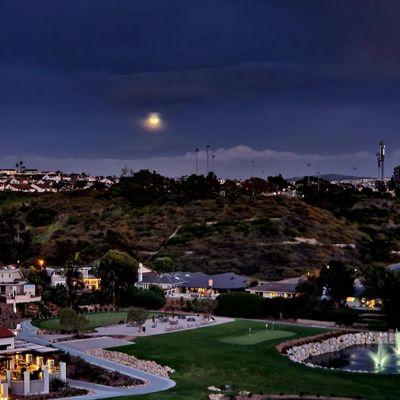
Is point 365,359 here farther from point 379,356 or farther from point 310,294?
point 310,294

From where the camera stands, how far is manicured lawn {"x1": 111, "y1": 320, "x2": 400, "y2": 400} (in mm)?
52688

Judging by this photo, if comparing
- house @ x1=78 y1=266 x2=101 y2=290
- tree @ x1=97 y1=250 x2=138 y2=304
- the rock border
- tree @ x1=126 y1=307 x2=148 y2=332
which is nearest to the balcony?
tree @ x1=97 y1=250 x2=138 y2=304

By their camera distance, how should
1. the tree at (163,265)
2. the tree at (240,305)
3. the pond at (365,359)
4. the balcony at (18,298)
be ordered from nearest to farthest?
the pond at (365,359)
the tree at (240,305)
the balcony at (18,298)
the tree at (163,265)

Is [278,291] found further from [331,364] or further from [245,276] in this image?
[331,364]

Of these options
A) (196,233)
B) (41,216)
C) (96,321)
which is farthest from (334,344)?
(41,216)

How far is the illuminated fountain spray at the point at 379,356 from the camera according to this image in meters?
66.3

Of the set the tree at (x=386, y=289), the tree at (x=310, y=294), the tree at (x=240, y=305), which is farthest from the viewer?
the tree at (x=240, y=305)

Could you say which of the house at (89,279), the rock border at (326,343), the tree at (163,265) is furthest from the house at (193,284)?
the rock border at (326,343)

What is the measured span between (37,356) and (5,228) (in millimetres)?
96580

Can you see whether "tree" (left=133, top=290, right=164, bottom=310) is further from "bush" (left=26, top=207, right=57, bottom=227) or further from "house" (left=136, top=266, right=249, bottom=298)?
"bush" (left=26, top=207, right=57, bottom=227)

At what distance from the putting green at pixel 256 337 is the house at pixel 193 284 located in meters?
29.6

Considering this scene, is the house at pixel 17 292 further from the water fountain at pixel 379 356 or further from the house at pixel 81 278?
the water fountain at pixel 379 356

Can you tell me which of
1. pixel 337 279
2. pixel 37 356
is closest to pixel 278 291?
pixel 337 279

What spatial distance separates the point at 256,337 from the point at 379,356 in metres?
12.8
